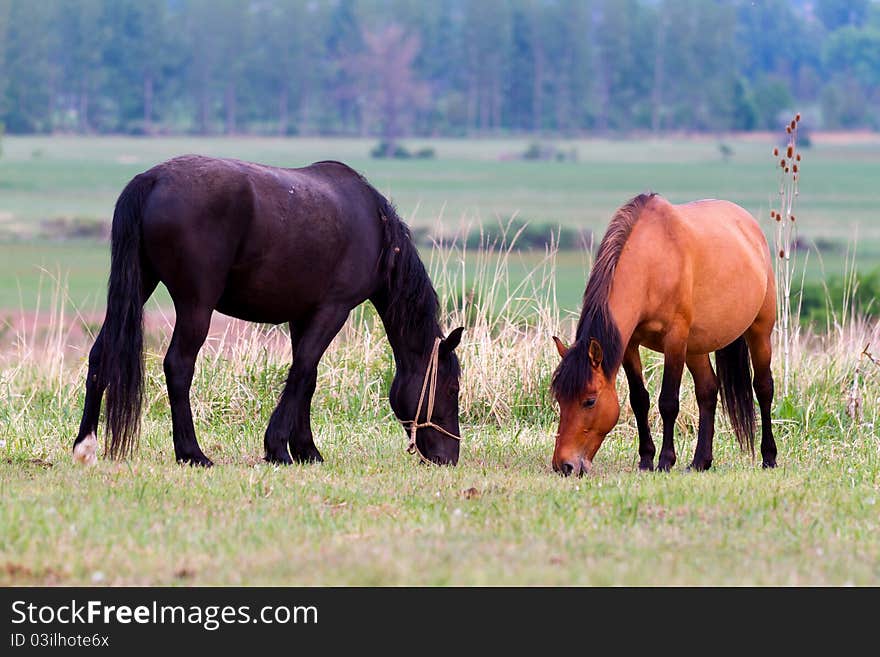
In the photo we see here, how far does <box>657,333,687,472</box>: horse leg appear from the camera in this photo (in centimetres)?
788

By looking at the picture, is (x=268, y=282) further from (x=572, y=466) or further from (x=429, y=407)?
(x=572, y=466)

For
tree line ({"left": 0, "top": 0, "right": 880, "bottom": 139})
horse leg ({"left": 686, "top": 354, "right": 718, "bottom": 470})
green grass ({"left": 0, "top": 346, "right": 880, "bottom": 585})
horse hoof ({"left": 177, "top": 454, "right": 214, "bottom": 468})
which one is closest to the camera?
green grass ({"left": 0, "top": 346, "right": 880, "bottom": 585})

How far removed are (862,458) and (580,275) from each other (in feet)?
155

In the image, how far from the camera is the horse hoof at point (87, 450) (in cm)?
760

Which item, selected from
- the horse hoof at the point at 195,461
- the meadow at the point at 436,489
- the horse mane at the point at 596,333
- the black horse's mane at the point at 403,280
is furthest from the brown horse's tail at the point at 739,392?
the horse hoof at the point at 195,461

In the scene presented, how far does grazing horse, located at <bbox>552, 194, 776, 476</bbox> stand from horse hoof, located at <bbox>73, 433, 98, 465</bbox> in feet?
9.00

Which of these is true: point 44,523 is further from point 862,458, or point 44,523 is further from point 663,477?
point 862,458

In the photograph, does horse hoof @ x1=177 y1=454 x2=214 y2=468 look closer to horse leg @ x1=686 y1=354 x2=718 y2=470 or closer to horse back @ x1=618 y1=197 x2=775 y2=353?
horse back @ x1=618 y1=197 x2=775 y2=353

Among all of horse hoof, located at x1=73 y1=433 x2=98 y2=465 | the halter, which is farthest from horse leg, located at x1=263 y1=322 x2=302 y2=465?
horse hoof, located at x1=73 y1=433 x2=98 y2=465

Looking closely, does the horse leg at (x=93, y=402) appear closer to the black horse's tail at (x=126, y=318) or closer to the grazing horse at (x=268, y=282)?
the grazing horse at (x=268, y=282)

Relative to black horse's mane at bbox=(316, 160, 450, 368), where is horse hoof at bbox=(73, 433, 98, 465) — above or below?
below

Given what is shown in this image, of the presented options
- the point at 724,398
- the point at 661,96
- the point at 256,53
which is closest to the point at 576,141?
the point at 661,96

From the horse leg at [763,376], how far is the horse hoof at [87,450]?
14.1ft
